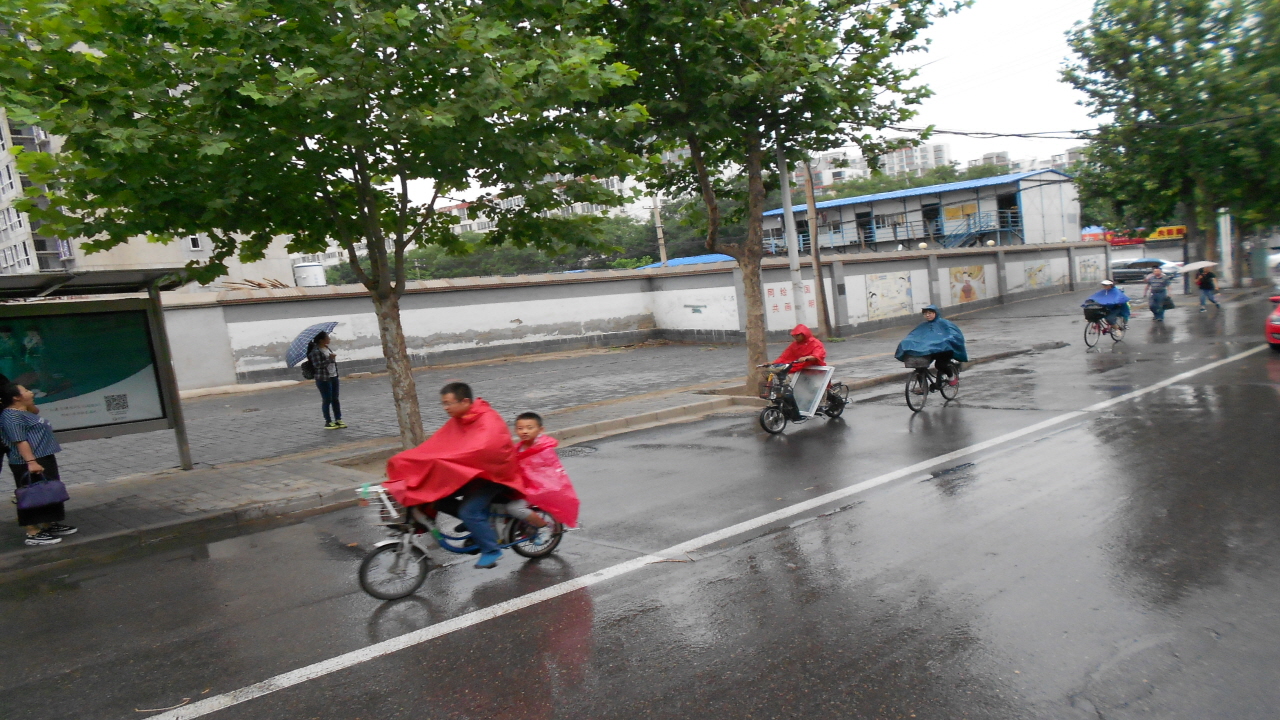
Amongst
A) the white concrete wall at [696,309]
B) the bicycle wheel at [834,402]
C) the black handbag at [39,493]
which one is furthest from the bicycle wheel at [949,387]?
the white concrete wall at [696,309]

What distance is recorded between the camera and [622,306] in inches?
1113

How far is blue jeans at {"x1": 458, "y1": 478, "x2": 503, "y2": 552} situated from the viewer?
5.80 metres

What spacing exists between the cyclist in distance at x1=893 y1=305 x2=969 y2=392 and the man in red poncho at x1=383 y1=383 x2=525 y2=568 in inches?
325

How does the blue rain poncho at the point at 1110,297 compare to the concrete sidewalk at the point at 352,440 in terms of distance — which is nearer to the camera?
the concrete sidewalk at the point at 352,440

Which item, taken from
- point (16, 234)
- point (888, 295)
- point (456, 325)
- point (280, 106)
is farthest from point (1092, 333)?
point (16, 234)

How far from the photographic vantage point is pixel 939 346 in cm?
1259

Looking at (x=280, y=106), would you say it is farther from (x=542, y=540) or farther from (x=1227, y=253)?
(x=1227, y=253)

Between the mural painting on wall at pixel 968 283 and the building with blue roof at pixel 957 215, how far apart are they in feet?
48.3

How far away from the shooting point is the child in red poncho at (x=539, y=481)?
6.01 m

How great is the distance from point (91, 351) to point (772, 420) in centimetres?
848

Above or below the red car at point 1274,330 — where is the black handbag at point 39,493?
above

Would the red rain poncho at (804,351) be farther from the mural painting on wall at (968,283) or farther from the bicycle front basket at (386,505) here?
the mural painting on wall at (968,283)

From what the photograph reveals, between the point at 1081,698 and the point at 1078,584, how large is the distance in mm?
1499

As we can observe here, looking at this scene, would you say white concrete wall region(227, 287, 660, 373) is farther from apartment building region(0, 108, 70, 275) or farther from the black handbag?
apartment building region(0, 108, 70, 275)
